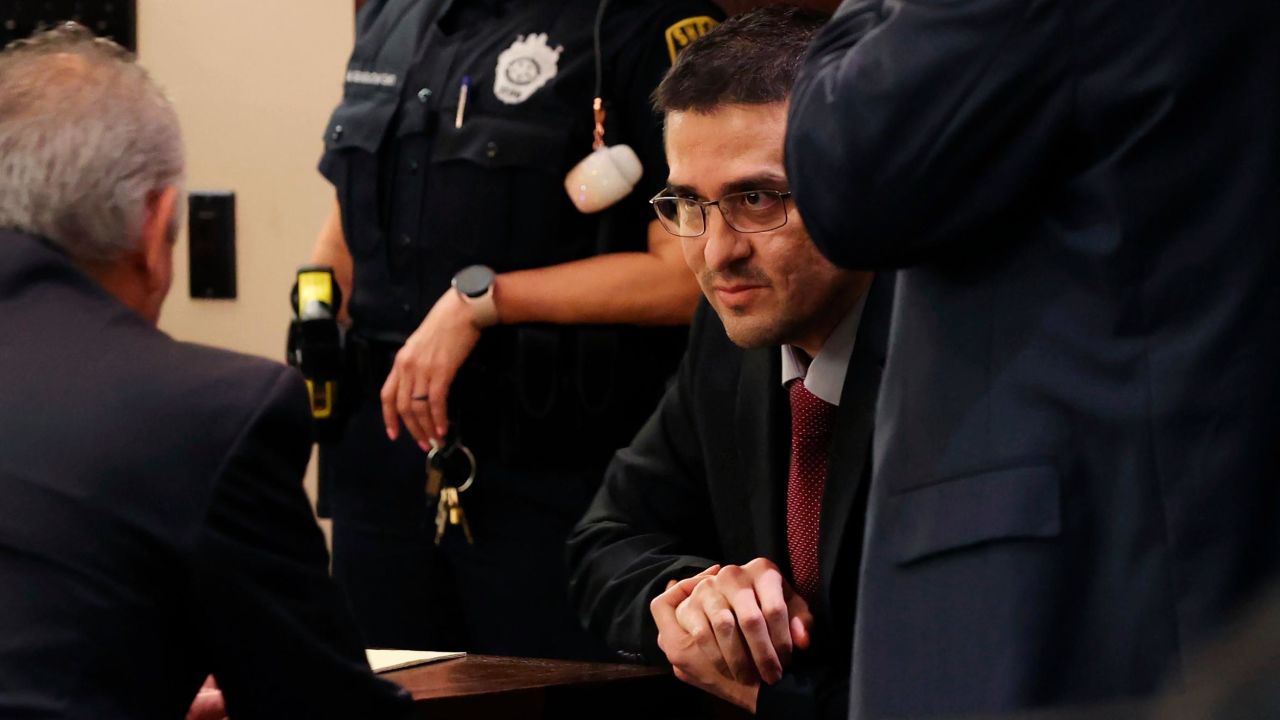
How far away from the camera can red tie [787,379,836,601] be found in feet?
5.48

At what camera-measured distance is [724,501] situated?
1802mm

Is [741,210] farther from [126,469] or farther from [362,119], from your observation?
[362,119]

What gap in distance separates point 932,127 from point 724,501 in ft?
2.54

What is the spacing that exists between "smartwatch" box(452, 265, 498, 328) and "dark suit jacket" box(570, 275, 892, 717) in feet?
1.63

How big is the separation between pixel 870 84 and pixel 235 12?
2.63 meters

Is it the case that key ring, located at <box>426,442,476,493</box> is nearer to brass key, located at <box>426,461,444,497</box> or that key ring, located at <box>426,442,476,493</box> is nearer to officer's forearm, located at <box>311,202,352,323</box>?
brass key, located at <box>426,461,444,497</box>

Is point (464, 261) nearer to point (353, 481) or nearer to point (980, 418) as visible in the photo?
point (353, 481)

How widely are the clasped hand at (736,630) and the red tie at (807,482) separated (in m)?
0.09

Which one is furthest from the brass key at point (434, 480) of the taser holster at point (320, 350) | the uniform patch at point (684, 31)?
the uniform patch at point (684, 31)

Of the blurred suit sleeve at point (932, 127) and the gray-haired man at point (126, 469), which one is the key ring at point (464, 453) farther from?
the blurred suit sleeve at point (932, 127)

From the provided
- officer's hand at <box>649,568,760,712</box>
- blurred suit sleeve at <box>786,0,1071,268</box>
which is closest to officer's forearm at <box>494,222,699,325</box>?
officer's hand at <box>649,568,760,712</box>

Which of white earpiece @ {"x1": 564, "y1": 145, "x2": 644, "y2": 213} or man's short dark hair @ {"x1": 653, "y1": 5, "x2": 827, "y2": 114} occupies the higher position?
man's short dark hair @ {"x1": 653, "y1": 5, "x2": 827, "y2": 114}

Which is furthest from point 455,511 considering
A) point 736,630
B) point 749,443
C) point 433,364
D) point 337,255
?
point 736,630

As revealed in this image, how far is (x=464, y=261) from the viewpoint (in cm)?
247
